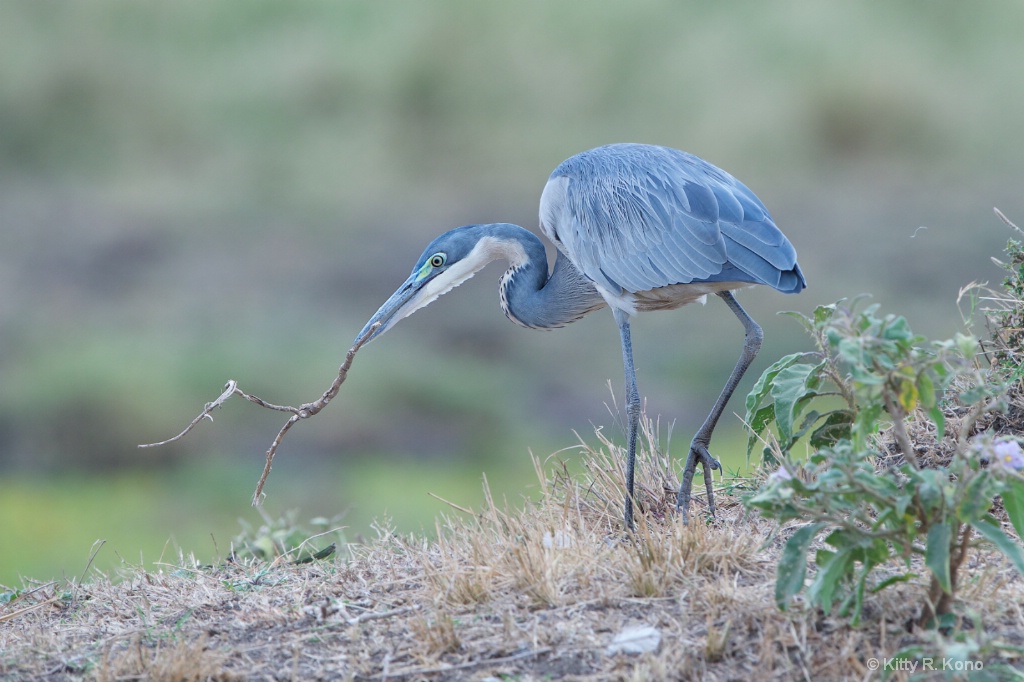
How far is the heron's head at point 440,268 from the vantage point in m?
4.92

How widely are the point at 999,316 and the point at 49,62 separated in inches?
611

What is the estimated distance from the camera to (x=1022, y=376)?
3932 mm

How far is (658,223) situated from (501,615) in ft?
5.47

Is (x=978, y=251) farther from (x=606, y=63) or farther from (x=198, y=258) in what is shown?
(x=198, y=258)

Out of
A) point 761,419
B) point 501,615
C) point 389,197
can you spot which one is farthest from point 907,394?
point 389,197

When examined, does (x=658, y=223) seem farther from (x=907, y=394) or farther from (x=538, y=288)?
(x=907, y=394)

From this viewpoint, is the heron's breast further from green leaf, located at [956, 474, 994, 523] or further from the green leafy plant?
green leaf, located at [956, 474, 994, 523]

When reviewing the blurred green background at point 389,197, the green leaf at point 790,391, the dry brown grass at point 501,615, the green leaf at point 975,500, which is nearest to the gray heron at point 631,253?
the green leaf at point 790,391

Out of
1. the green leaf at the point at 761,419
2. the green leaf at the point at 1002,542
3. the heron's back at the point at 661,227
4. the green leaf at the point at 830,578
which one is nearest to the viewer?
the green leaf at the point at 1002,542

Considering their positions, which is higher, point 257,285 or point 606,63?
point 606,63

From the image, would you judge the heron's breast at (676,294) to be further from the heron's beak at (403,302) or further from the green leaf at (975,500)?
the green leaf at (975,500)

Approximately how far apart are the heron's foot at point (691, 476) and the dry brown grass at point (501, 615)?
107 mm

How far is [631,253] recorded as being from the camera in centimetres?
433

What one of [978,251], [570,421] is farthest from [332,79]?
[978,251]
